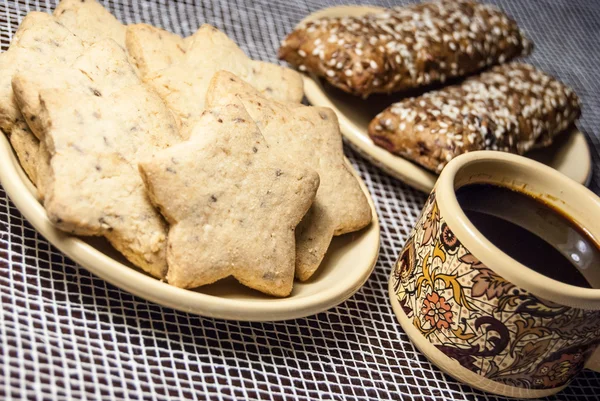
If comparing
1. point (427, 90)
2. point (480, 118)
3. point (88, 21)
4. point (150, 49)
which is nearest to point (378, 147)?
point (480, 118)

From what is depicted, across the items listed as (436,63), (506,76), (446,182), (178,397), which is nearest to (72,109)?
(178,397)

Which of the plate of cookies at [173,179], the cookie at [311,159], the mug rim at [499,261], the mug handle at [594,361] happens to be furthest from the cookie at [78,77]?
the mug handle at [594,361]

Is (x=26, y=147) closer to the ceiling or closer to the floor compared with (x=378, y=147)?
closer to the ceiling

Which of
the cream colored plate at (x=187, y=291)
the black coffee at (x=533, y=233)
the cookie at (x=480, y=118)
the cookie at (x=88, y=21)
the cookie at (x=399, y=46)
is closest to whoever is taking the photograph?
the cream colored plate at (x=187, y=291)

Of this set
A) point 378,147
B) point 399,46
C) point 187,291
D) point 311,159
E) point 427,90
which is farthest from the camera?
point 427,90

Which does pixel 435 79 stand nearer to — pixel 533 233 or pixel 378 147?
pixel 378 147

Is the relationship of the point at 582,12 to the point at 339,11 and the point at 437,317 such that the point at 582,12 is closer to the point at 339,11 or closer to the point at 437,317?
the point at 339,11

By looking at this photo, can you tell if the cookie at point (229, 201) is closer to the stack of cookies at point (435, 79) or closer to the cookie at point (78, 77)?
the cookie at point (78, 77)
